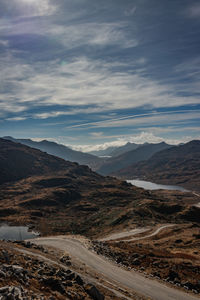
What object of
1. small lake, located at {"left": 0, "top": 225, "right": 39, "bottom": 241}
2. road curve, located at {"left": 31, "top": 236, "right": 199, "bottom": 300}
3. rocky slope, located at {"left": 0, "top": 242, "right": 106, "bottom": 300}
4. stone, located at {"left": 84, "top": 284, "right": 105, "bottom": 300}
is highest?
rocky slope, located at {"left": 0, "top": 242, "right": 106, "bottom": 300}

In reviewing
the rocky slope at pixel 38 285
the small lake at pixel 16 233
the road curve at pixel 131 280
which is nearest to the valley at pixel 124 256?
the road curve at pixel 131 280

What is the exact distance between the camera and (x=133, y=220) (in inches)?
4279

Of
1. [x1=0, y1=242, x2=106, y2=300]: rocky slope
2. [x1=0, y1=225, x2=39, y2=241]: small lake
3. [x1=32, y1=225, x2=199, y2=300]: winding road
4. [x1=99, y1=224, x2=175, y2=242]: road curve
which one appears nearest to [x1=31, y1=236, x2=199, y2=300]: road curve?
[x1=32, y1=225, x2=199, y2=300]: winding road

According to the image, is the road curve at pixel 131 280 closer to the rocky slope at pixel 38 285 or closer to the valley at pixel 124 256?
the valley at pixel 124 256

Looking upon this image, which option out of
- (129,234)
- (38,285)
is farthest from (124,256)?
(129,234)

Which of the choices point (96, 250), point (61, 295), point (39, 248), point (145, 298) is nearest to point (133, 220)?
point (96, 250)

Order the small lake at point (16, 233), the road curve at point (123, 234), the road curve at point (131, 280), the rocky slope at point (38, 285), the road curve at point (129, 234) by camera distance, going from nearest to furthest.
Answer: the rocky slope at point (38, 285) → the road curve at point (131, 280) → the road curve at point (129, 234) → the road curve at point (123, 234) → the small lake at point (16, 233)

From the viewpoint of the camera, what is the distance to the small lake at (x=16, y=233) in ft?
309

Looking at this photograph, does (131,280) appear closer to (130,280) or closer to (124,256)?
(130,280)

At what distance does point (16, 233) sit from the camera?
335ft

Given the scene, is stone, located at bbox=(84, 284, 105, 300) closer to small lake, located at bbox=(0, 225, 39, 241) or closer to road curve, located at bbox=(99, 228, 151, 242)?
road curve, located at bbox=(99, 228, 151, 242)

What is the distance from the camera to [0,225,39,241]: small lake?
9431cm

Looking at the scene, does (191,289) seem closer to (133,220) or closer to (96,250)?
(96,250)

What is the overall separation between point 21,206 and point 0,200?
122 feet
